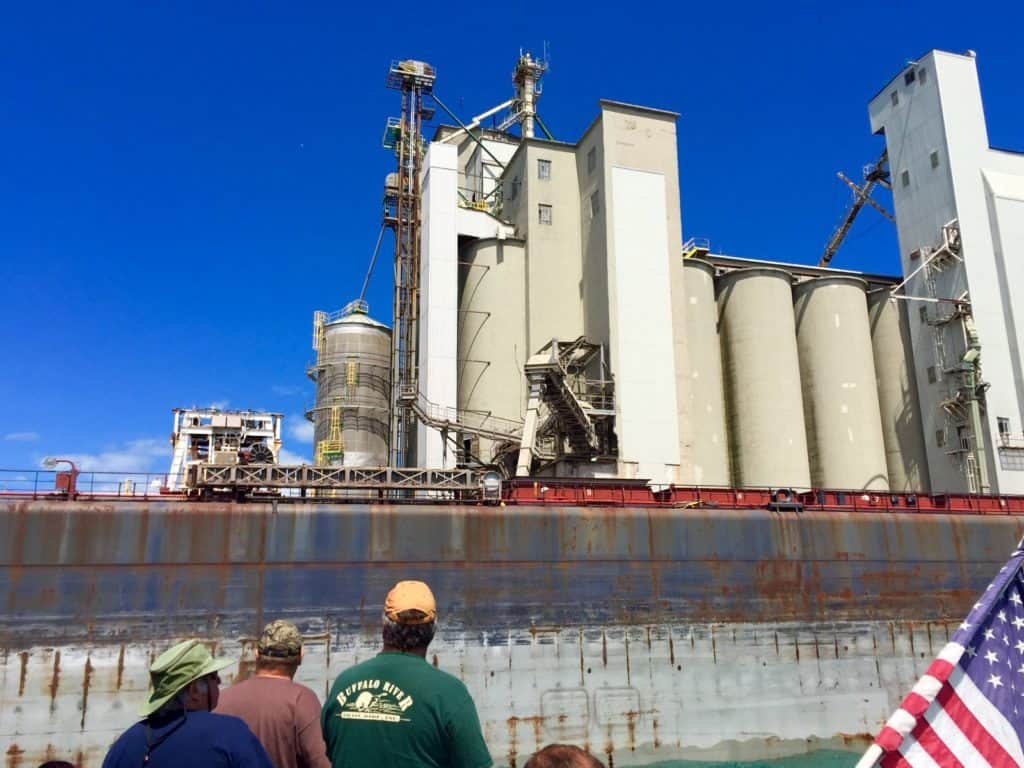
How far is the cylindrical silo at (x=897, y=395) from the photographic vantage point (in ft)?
144

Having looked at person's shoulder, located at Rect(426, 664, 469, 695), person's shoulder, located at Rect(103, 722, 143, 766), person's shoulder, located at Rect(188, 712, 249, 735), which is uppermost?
person's shoulder, located at Rect(426, 664, 469, 695)

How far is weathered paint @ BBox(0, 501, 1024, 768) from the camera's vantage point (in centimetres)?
1933

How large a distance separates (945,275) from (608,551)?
2863 cm

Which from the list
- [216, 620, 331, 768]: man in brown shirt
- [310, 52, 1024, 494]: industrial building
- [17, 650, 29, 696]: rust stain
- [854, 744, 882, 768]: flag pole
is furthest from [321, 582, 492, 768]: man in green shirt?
[310, 52, 1024, 494]: industrial building

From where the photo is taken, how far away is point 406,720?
3.49 meters

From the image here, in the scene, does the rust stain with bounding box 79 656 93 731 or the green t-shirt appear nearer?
the green t-shirt

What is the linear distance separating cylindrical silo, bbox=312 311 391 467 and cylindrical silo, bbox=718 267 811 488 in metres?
19.9

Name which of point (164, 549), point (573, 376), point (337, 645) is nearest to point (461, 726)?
point (337, 645)

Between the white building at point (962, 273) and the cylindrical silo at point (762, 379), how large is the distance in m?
6.99

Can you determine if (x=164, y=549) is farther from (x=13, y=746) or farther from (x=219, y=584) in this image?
(x=13, y=746)

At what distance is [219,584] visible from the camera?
2059 cm

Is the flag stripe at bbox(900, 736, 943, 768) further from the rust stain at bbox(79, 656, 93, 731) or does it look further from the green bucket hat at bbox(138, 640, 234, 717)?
the rust stain at bbox(79, 656, 93, 731)

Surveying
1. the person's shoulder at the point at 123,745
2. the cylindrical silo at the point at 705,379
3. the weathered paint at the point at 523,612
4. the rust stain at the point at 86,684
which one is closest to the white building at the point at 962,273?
the cylindrical silo at the point at 705,379

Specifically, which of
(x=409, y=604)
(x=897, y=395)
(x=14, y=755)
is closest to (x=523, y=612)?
(x=14, y=755)
